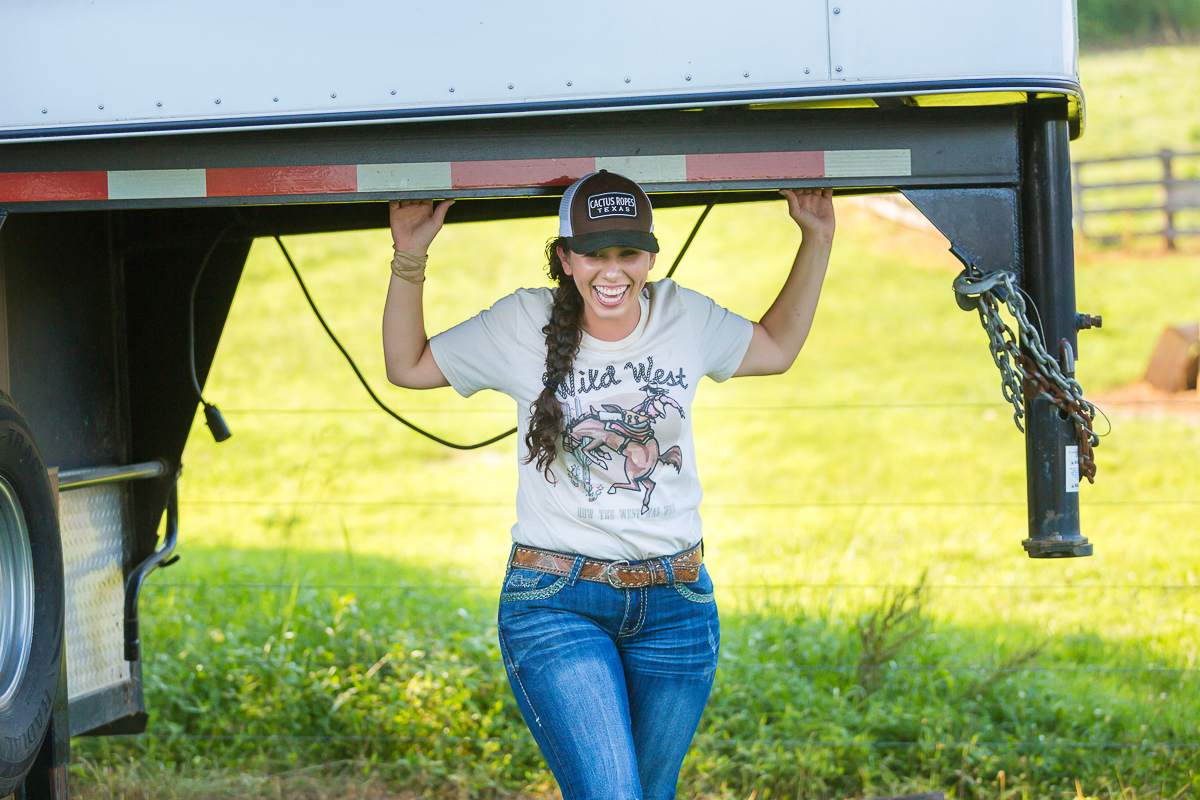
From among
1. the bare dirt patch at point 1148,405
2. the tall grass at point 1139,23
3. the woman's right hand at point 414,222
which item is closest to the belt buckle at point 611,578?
the woman's right hand at point 414,222

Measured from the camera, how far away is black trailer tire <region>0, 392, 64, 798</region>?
2.52 m

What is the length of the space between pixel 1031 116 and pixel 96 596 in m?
2.98

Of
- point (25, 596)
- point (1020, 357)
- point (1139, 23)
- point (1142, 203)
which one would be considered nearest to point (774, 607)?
point (1020, 357)

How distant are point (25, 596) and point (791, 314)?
6.52 feet

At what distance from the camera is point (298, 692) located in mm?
4336

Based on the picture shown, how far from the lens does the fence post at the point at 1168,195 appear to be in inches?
664

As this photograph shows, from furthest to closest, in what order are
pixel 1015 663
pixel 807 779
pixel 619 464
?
pixel 1015 663
pixel 807 779
pixel 619 464

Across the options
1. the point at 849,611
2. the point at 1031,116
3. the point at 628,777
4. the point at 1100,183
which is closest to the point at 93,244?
the point at 628,777

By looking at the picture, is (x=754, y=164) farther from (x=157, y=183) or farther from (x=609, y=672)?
(x=157, y=183)

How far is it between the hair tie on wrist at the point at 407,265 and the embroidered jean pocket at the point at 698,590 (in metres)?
0.91

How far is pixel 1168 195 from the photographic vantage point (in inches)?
691

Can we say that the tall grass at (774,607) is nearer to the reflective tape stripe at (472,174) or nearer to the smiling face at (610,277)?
the smiling face at (610,277)

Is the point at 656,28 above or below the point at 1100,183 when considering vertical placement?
below

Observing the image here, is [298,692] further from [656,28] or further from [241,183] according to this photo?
[656,28]
